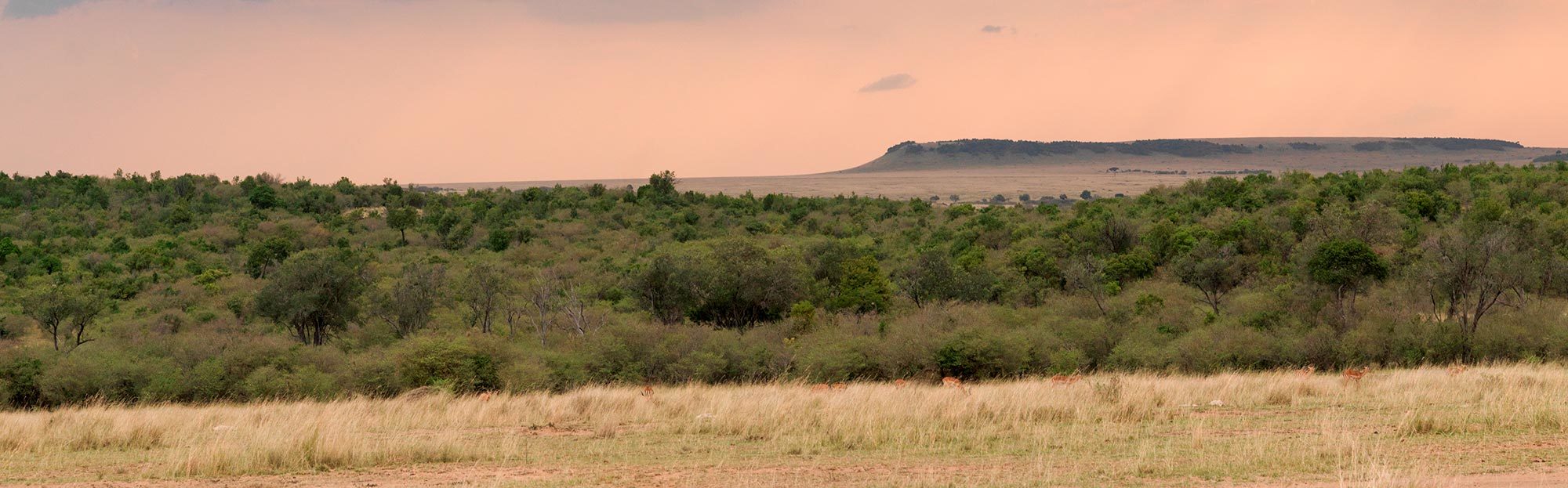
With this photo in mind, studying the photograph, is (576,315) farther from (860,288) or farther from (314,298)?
(860,288)

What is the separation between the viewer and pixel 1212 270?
3788cm

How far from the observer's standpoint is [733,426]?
44.2 feet

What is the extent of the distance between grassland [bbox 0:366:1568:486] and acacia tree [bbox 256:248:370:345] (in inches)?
777

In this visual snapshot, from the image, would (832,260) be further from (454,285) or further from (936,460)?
(936,460)

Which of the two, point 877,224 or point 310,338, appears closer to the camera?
point 310,338

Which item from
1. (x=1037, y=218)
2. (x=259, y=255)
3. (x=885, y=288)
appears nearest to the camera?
(x=885, y=288)

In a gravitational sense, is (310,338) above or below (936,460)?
below

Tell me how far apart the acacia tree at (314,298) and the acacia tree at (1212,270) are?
26222mm

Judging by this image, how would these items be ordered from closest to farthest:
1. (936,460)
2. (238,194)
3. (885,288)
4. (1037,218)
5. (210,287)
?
(936,460) → (885,288) → (210,287) → (1037,218) → (238,194)

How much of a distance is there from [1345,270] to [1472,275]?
312 cm

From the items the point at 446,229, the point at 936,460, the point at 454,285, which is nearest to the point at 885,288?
the point at 454,285

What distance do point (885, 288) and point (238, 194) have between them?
62667mm

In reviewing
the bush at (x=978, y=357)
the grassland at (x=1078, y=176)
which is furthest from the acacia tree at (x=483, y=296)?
the grassland at (x=1078, y=176)

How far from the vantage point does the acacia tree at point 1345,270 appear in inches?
1203
